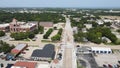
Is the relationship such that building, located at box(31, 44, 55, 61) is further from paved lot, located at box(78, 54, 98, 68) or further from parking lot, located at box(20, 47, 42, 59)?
paved lot, located at box(78, 54, 98, 68)

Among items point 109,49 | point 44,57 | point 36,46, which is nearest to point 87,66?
point 44,57

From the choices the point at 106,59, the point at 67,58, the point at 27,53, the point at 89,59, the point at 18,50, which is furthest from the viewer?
the point at 27,53

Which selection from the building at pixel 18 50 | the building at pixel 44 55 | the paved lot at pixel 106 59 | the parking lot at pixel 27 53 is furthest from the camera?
the parking lot at pixel 27 53

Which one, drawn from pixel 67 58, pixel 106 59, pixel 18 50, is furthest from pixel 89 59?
pixel 18 50

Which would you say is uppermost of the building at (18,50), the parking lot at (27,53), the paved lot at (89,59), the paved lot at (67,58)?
the building at (18,50)

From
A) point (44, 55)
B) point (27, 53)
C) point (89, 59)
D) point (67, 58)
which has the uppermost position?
point (44, 55)

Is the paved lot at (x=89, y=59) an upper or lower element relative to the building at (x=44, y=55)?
lower

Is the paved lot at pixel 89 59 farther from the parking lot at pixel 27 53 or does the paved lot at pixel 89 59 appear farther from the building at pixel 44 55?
the parking lot at pixel 27 53

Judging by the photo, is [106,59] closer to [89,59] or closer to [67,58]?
[89,59]

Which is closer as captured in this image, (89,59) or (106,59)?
(89,59)

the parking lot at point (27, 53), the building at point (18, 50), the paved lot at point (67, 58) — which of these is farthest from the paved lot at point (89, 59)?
the building at point (18, 50)

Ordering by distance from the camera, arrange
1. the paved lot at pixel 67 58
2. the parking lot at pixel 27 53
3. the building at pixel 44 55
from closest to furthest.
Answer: the paved lot at pixel 67 58 < the building at pixel 44 55 < the parking lot at pixel 27 53
